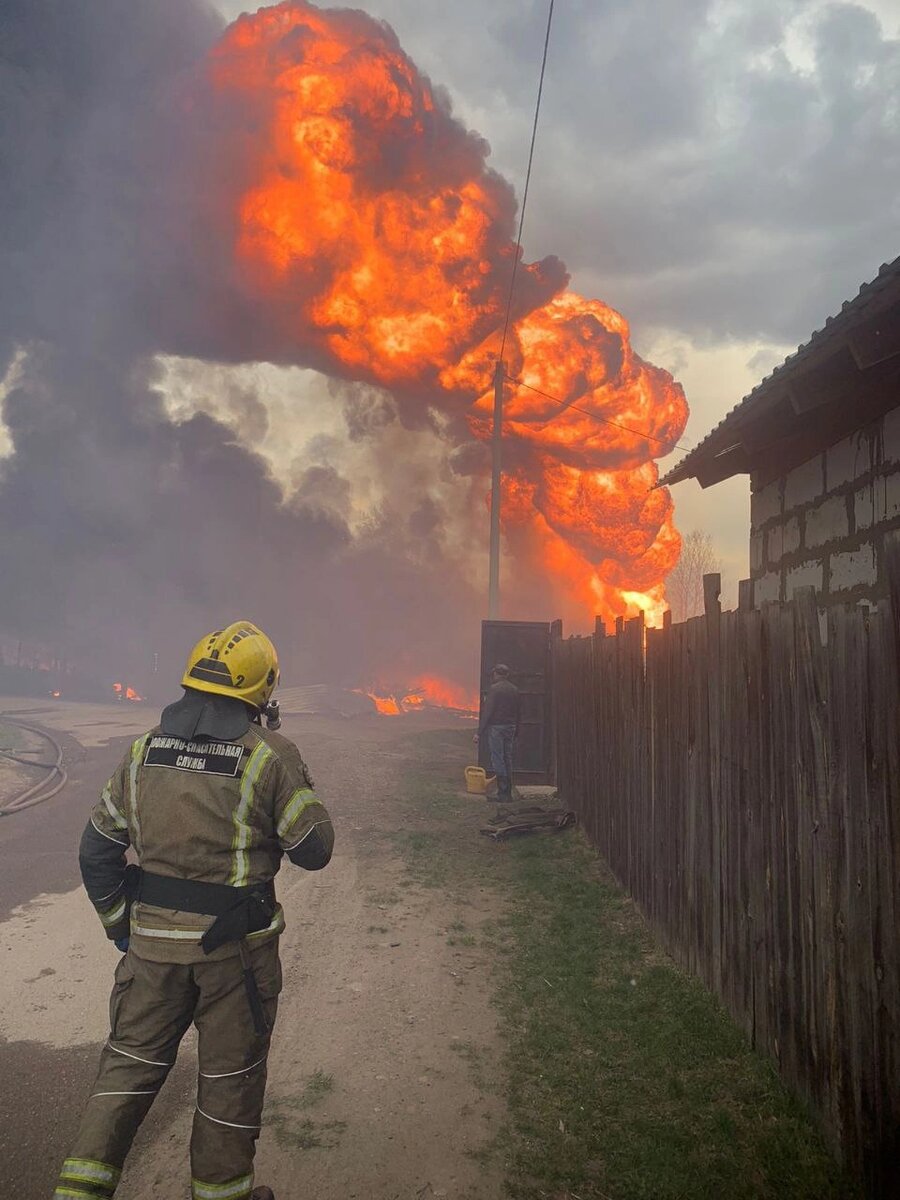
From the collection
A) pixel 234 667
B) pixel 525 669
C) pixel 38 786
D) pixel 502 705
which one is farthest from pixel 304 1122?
pixel 525 669

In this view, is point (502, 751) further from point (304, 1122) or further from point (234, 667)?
point (234, 667)

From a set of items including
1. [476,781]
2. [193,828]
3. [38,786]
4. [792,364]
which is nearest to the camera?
[193,828]

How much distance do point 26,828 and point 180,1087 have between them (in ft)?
21.5

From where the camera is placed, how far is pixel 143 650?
1438 inches

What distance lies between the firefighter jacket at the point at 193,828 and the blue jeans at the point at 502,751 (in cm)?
885

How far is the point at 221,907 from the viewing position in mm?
2848

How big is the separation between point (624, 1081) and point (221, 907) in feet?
7.75

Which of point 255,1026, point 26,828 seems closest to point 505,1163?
point 255,1026

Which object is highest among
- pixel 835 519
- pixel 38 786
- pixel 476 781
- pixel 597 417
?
pixel 597 417

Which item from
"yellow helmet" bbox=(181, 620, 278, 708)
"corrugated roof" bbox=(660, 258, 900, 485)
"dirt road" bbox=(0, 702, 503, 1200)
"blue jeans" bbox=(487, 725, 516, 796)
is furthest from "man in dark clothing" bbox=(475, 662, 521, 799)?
"yellow helmet" bbox=(181, 620, 278, 708)

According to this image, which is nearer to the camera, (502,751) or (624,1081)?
(624,1081)

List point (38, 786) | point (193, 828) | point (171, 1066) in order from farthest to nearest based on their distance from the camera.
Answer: point (38, 786) → point (193, 828) → point (171, 1066)

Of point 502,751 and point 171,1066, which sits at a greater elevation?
point 502,751

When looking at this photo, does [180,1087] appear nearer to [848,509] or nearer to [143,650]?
[848,509]
